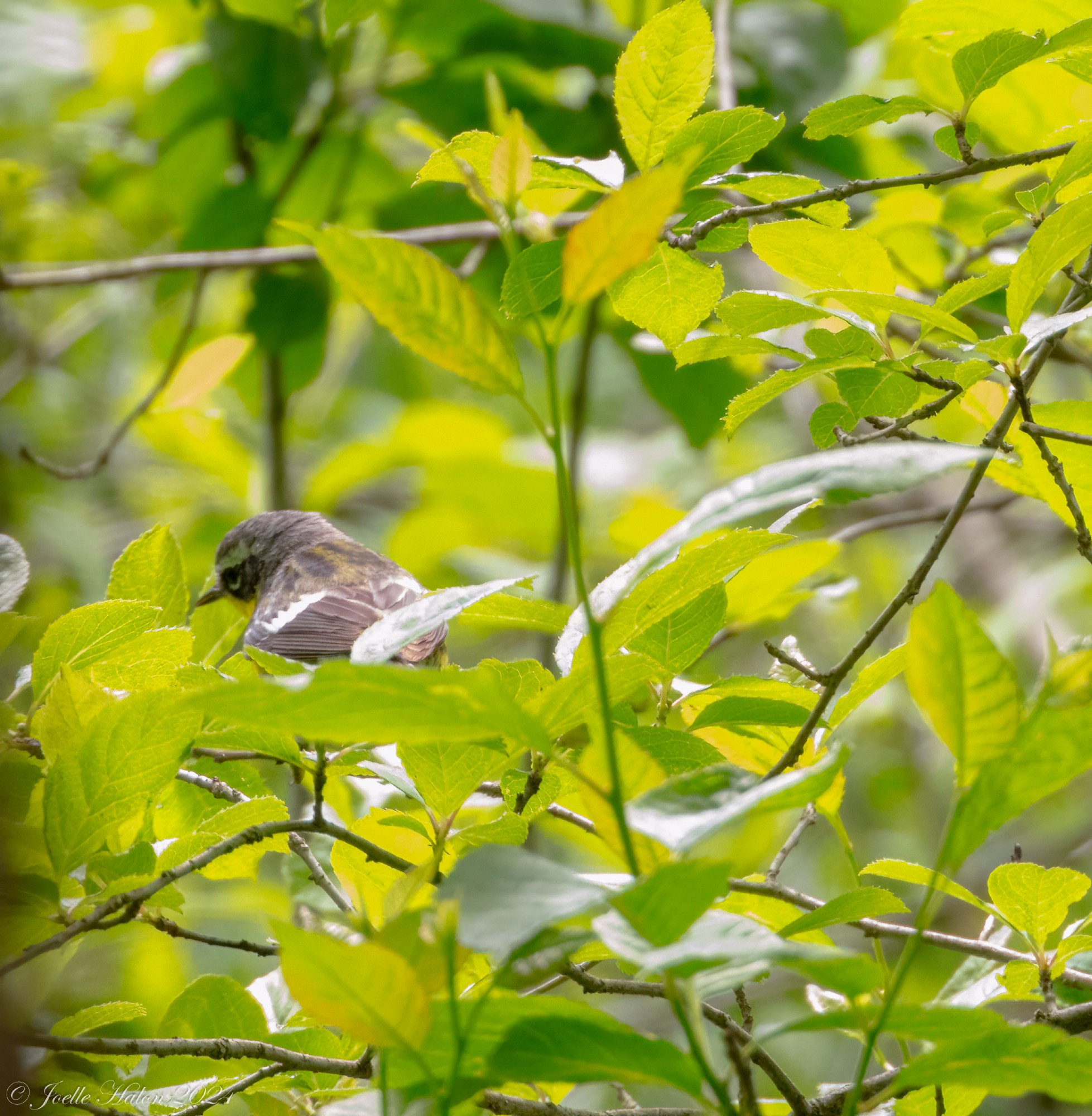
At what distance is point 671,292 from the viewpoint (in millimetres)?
1326

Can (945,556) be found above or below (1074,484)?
below

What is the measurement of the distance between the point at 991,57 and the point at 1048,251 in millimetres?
285

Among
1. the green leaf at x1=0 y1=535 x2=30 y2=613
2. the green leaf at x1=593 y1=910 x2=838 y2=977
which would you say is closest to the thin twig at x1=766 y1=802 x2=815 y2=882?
the green leaf at x1=593 y1=910 x2=838 y2=977

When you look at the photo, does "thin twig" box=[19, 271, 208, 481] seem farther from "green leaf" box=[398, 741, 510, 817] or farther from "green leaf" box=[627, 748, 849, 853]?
"green leaf" box=[627, 748, 849, 853]

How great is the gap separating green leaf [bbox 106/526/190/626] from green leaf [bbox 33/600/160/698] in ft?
0.96

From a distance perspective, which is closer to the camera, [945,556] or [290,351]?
[290,351]

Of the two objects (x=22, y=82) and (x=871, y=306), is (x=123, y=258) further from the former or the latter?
(x=871, y=306)

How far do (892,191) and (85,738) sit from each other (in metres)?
2.02

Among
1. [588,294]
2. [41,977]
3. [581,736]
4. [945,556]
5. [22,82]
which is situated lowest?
[945,556]

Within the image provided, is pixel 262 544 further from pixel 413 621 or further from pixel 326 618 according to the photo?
pixel 413 621

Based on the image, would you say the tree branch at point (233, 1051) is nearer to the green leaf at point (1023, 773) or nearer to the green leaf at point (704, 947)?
the green leaf at point (704, 947)

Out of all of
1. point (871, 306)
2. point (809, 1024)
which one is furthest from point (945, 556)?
point (809, 1024)

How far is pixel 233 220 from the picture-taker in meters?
3.43

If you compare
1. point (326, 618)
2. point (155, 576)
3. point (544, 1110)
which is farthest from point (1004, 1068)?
point (326, 618)
